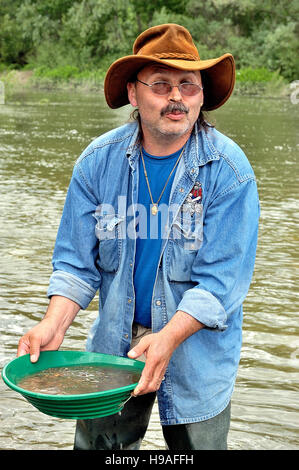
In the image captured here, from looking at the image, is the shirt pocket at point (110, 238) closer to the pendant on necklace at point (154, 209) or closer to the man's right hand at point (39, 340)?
the pendant on necklace at point (154, 209)

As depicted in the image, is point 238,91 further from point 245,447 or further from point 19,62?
point 245,447

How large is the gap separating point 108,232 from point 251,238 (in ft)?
1.71

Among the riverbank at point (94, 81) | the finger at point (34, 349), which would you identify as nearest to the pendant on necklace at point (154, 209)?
the finger at point (34, 349)

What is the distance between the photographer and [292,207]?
10.3 m

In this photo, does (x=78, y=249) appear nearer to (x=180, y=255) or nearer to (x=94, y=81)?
(x=180, y=255)

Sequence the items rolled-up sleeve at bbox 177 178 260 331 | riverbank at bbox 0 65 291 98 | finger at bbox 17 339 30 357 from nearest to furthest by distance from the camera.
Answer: rolled-up sleeve at bbox 177 178 260 331
finger at bbox 17 339 30 357
riverbank at bbox 0 65 291 98

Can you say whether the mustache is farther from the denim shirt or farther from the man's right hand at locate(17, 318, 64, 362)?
the man's right hand at locate(17, 318, 64, 362)

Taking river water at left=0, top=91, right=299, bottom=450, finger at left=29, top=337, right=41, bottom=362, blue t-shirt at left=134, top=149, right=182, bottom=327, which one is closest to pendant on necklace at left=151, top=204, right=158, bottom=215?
blue t-shirt at left=134, top=149, right=182, bottom=327

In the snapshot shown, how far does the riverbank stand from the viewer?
134 feet

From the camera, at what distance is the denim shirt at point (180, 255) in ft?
9.30

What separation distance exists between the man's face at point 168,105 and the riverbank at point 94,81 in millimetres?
35432

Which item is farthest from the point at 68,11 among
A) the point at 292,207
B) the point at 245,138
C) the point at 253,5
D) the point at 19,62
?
the point at 292,207

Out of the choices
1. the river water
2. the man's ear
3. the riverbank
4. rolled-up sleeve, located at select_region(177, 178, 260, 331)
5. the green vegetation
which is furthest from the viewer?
the green vegetation

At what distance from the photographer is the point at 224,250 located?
2.83 meters
